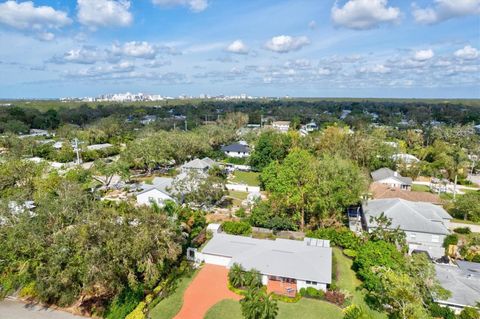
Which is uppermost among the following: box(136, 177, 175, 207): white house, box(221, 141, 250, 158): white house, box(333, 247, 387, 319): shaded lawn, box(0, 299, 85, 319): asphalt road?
box(221, 141, 250, 158): white house

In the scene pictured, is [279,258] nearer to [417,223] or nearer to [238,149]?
[417,223]

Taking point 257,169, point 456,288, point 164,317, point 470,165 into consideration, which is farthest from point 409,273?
point 470,165

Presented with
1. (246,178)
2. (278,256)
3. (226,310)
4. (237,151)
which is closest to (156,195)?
(246,178)

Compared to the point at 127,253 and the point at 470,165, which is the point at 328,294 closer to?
the point at 127,253

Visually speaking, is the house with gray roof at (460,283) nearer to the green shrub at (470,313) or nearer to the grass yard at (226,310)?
the green shrub at (470,313)

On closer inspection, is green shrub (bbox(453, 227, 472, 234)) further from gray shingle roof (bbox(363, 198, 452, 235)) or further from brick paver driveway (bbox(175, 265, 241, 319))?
brick paver driveway (bbox(175, 265, 241, 319))

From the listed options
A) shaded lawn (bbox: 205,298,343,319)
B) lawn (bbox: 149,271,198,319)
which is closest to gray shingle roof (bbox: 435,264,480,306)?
shaded lawn (bbox: 205,298,343,319)

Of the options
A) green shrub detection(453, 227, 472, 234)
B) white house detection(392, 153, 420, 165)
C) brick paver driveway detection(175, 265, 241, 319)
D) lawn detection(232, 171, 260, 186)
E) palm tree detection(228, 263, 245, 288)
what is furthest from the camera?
white house detection(392, 153, 420, 165)
